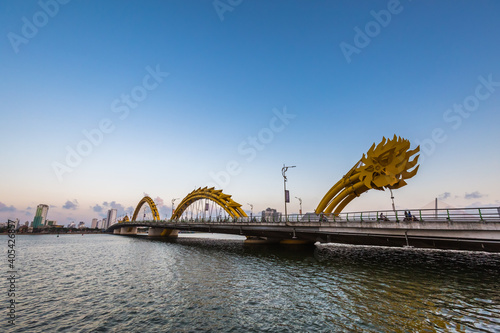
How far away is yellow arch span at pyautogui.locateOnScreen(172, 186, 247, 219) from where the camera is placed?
66.9m

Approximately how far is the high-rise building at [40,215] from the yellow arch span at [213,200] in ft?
552

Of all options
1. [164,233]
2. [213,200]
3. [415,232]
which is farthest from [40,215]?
[415,232]

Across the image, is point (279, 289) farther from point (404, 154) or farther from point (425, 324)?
point (404, 154)

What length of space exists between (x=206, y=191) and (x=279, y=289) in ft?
216

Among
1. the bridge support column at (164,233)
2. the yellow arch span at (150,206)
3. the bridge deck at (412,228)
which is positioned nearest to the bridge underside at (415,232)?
the bridge deck at (412,228)

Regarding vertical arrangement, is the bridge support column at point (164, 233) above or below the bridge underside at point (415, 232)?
below

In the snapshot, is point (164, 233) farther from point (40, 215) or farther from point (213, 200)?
point (40, 215)

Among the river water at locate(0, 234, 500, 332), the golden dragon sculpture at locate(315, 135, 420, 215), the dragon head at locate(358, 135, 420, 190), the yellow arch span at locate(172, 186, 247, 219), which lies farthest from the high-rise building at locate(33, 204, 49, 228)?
the dragon head at locate(358, 135, 420, 190)

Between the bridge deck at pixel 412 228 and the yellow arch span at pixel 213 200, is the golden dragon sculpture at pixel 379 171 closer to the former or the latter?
the bridge deck at pixel 412 228

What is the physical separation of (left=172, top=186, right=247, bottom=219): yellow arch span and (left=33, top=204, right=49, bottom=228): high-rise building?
16839 centimetres

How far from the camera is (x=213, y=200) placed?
74.4 m

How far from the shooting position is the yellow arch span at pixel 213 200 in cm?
6694

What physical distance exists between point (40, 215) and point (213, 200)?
204 meters

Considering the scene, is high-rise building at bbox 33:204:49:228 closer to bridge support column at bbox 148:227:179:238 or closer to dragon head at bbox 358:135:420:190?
bridge support column at bbox 148:227:179:238
